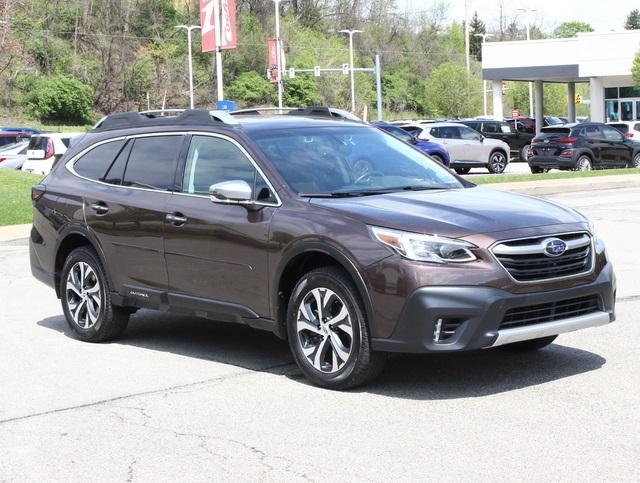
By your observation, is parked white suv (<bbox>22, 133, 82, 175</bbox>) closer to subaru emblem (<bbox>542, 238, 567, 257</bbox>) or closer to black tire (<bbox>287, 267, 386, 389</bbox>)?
black tire (<bbox>287, 267, 386, 389</bbox>)

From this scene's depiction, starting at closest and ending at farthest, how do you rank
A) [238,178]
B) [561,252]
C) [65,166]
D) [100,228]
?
[561,252] < [238,178] < [100,228] < [65,166]

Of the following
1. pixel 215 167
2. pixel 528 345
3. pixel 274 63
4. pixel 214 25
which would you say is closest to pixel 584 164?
pixel 214 25

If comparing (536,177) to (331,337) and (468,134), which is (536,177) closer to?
(468,134)

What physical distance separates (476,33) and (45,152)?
131 meters

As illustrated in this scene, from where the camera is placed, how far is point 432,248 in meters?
6.25

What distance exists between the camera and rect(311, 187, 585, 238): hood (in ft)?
20.8

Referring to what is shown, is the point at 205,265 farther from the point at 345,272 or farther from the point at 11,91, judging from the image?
the point at 11,91

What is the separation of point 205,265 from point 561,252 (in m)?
2.39

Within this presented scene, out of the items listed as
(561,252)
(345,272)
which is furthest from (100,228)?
(561,252)

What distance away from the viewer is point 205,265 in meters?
7.41

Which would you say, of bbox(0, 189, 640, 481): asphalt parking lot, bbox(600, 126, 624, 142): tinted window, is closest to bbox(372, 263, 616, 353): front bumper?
bbox(0, 189, 640, 481): asphalt parking lot

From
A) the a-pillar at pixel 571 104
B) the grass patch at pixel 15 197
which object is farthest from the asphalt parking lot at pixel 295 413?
the a-pillar at pixel 571 104

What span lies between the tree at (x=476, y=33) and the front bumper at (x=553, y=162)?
124665mm

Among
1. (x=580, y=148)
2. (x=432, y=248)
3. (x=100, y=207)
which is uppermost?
(x=100, y=207)
